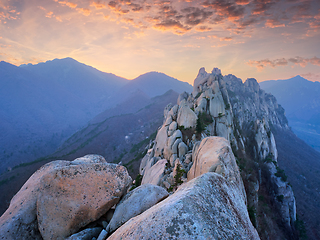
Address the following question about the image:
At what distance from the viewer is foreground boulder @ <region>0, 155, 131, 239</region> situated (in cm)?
761

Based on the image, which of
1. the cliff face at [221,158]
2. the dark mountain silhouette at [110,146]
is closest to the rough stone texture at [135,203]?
the cliff face at [221,158]

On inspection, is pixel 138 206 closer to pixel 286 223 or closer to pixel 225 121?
pixel 225 121

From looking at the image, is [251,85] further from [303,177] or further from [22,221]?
[22,221]

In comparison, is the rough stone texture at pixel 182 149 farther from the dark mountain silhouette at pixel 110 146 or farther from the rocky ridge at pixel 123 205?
the dark mountain silhouette at pixel 110 146

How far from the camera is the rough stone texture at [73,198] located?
7652 mm

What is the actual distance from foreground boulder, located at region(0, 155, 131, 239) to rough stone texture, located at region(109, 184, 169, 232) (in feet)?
2.78

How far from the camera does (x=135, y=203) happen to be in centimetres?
800

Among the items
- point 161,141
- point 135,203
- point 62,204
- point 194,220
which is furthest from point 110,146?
point 194,220

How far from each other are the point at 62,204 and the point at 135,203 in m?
3.82

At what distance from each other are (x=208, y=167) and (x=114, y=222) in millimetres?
7559

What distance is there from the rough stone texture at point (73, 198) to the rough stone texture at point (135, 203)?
0.85 metres


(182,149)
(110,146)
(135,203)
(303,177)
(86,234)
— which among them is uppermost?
(135,203)

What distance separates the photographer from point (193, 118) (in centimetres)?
3266

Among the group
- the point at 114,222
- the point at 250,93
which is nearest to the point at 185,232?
the point at 114,222
